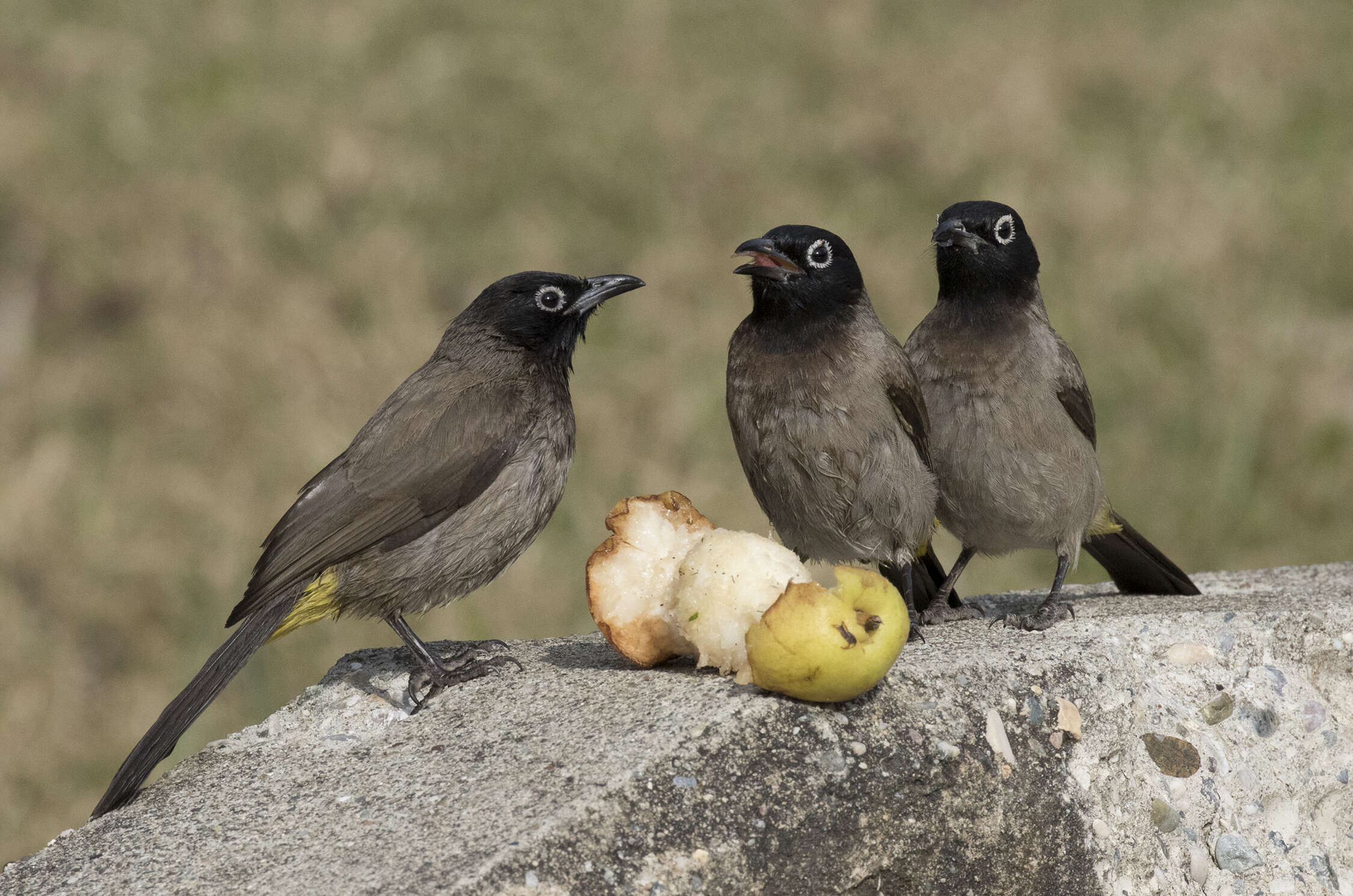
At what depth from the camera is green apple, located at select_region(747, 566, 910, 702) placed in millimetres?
3291

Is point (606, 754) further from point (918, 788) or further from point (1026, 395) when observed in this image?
point (1026, 395)

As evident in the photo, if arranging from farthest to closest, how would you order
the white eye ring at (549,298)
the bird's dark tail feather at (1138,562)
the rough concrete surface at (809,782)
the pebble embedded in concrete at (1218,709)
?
the bird's dark tail feather at (1138,562), the white eye ring at (549,298), the pebble embedded in concrete at (1218,709), the rough concrete surface at (809,782)

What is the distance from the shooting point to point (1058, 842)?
3.56m

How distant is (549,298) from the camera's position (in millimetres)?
4703

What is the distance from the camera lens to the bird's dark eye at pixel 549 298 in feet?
15.4

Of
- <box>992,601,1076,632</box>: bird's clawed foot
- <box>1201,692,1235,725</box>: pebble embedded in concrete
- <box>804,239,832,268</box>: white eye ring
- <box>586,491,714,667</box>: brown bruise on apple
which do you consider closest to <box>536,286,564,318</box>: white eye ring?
<box>804,239,832,268</box>: white eye ring

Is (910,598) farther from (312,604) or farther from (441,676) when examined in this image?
(312,604)

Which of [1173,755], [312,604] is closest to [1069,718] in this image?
[1173,755]

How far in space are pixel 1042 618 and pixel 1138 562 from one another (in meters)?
1.00

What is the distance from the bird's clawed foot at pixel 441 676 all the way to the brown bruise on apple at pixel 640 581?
0.52 metres

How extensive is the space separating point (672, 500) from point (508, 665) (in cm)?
75

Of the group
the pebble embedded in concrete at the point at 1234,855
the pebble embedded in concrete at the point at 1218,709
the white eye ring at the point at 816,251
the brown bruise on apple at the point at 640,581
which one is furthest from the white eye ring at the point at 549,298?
the pebble embedded in concrete at the point at 1234,855

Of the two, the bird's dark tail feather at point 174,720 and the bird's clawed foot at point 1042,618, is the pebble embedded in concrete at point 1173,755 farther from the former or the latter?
the bird's dark tail feather at point 174,720

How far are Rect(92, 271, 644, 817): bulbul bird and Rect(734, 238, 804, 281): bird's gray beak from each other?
2.52 feet
